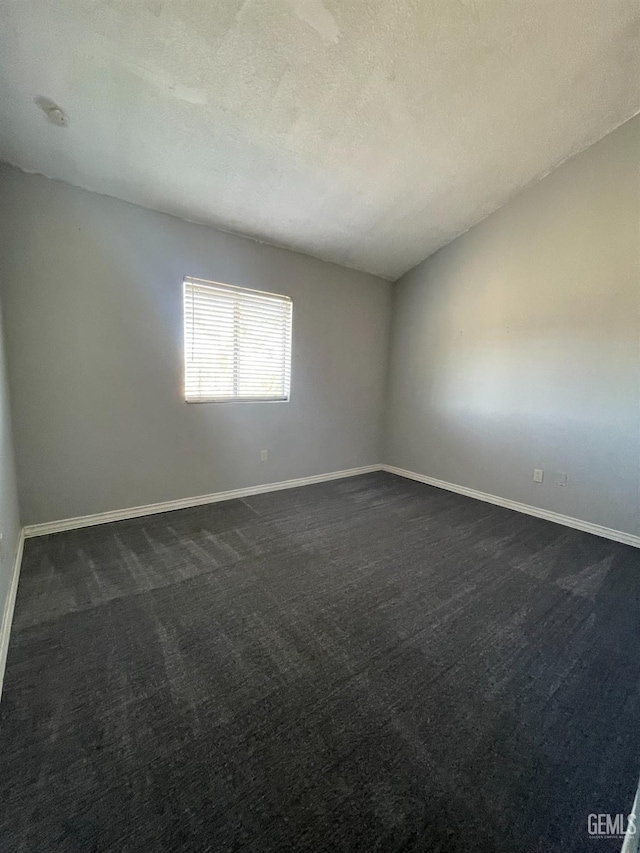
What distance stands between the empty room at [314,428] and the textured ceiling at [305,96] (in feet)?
0.06

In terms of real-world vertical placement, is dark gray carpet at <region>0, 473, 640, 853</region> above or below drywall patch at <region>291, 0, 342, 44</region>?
below

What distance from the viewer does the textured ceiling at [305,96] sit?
5.32 ft

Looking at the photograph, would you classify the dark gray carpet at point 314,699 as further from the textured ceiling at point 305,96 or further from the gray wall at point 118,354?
the textured ceiling at point 305,96

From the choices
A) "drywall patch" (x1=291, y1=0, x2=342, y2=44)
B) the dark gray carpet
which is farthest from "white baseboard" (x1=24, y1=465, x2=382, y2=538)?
"drywall patch" (x1=291, y1=0, x2=342, y2=44)

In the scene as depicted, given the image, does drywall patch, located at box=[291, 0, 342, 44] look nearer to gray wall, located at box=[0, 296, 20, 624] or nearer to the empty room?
the empty room

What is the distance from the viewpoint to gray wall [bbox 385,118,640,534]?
110 inches

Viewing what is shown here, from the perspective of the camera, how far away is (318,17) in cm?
165

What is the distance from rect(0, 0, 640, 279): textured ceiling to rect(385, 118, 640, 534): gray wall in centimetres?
47

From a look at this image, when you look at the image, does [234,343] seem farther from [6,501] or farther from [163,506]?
[6,501]

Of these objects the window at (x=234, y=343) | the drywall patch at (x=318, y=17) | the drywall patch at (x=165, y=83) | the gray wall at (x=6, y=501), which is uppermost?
the drywall patch at (x=318, y=17)

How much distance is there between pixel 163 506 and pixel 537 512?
3.47 metres

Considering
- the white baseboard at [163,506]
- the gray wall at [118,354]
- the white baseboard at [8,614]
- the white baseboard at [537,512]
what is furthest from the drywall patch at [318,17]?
the white baseboard at [537,512]

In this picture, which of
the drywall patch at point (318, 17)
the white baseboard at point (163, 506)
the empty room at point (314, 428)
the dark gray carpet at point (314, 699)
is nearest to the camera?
the dark gray carpet at point (314, 699)

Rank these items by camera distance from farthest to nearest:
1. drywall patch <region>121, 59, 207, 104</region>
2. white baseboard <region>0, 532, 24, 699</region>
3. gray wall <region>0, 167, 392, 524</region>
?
gray wall <region>0, 167, 392, 524</region>, drywall patch <region>121, 59, 207, 104</region>, white baseboard <region>0, 532, 24, 699</region>
